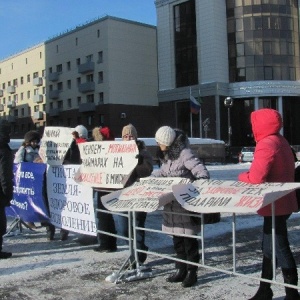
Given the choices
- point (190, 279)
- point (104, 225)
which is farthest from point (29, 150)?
point (190, 279)

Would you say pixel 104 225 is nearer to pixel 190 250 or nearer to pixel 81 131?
pixel 81 131

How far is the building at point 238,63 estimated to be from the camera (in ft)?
166

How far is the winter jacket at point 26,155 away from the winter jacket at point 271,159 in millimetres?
4688

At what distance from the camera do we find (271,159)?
161 inches

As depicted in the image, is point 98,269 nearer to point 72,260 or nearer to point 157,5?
point 72,260

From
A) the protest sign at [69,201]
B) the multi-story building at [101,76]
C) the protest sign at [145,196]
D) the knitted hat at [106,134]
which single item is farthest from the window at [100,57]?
the protest sign at [145,196]

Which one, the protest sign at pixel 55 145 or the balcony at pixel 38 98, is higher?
the balcony at pixel 38 98

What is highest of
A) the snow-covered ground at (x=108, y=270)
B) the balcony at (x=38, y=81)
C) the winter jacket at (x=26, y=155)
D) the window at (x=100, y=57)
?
the window at (x=100, y=57)

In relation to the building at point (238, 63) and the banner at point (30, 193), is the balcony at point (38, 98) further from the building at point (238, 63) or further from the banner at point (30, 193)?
the banner at point (30, 193)

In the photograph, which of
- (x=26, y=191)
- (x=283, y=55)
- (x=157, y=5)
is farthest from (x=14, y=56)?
(x=26, y=191)

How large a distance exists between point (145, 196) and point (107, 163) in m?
1.14

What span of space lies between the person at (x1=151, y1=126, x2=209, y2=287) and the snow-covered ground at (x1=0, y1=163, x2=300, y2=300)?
18 cm

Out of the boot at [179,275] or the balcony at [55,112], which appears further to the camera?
the balcony at [55,112]

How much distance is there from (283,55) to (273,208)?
1971 inches
